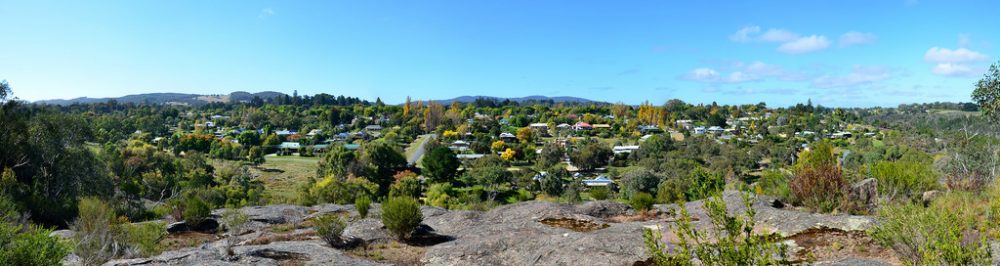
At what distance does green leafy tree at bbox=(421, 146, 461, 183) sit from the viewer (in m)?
54.5

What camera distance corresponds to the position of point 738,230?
4.38 m

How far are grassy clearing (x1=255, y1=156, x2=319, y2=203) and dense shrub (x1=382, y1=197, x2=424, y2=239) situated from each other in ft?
121

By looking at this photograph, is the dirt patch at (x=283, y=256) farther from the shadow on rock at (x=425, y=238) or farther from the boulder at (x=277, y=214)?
the boulder at (x=277, y=214)

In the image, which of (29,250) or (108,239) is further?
(108,239)

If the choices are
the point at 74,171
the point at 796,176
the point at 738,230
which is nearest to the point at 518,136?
the point at 74,171

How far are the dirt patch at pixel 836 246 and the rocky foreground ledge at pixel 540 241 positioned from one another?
0.04 ft

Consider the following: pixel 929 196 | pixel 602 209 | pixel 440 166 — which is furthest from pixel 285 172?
pixel 929 196

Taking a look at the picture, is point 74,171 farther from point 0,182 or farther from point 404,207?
point 404,207

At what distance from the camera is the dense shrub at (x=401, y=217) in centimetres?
1244

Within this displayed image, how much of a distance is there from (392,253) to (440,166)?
4317cm

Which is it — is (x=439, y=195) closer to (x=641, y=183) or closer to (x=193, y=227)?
(x=641, y=183)

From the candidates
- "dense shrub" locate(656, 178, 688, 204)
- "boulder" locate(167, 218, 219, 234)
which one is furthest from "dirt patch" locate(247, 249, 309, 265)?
"boulder" locate(167, 218, 219, 234)

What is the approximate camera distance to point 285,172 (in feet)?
210

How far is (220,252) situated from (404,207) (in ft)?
13.6
